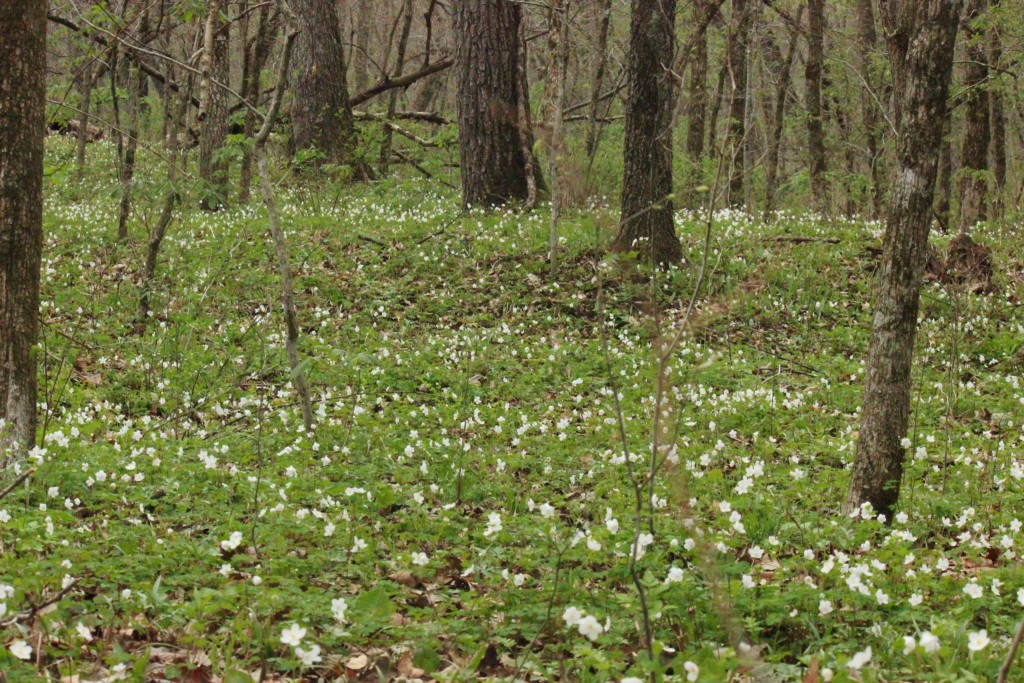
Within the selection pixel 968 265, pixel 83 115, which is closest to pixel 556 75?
pixel 968 265

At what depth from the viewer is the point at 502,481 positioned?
569 cm

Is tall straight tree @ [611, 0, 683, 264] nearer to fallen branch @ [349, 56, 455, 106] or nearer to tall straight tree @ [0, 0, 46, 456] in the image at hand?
tall straight tree @ [0, 0, 46, 456]

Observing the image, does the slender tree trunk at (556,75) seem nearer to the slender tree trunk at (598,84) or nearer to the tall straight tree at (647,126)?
the slender tree trunk at (598,84)

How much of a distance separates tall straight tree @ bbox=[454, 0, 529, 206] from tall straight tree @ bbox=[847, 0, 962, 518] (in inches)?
357

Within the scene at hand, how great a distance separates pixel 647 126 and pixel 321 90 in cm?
869

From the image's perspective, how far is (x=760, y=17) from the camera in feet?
59.8

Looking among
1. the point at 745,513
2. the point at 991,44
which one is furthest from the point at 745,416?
the point at 991,44

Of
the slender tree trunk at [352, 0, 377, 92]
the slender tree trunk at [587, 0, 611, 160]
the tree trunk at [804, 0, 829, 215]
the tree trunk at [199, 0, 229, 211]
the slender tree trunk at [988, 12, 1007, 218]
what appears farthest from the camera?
the slender tree trunk at [352, 0, 377, 92]

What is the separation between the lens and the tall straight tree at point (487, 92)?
13.6 meters

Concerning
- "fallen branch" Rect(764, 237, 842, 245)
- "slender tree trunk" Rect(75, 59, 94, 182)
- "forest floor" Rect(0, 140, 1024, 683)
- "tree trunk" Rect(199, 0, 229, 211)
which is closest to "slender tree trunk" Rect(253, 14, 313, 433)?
"forest floor" Rect(0, 140, 1024, 683)

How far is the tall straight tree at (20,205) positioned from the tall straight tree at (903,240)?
16.3 ft

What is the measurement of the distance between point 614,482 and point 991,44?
44.9ft

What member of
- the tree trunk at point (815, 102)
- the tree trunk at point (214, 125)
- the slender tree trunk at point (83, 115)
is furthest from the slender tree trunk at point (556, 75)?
the tree trunk at point (815, 102)

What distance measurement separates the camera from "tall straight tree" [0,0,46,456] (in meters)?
5.30
